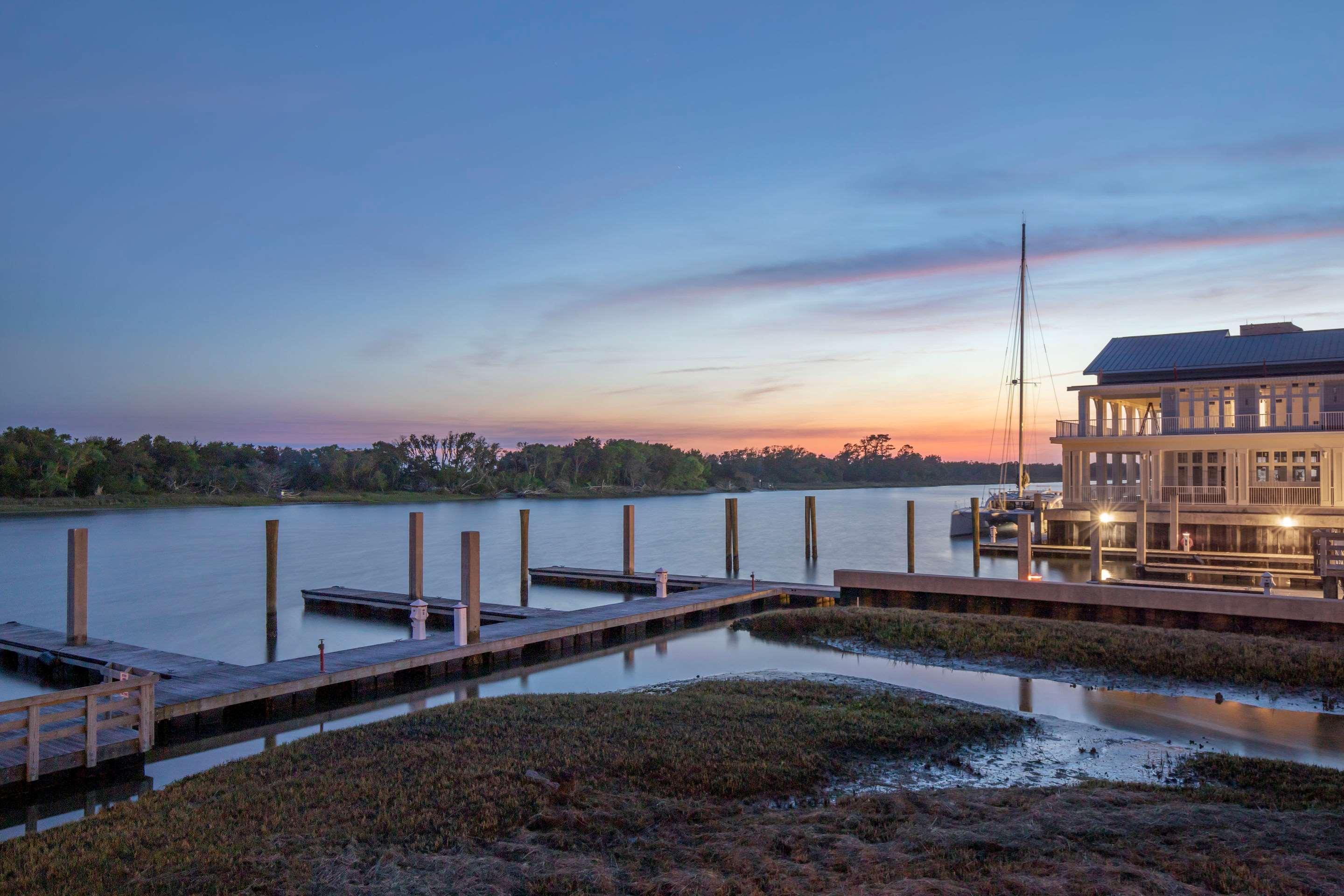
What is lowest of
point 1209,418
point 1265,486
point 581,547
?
point 581,547

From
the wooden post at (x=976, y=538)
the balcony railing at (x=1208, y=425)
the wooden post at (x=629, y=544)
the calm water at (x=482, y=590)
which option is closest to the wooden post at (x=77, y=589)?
the calm water at (x=482, y=590)

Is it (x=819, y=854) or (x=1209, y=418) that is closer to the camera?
(x=819, y=854)

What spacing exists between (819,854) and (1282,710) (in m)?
9.19

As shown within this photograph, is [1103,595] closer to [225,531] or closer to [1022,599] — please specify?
[1022,599]

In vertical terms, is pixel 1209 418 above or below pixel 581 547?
above

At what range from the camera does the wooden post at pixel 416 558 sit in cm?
2106

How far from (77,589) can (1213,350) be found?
3986cm

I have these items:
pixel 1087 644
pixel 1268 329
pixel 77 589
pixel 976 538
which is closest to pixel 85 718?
pixel 77 589

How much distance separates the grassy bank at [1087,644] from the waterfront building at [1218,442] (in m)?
17.1

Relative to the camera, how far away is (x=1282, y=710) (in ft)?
40.6

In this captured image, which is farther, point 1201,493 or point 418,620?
point 1201,493

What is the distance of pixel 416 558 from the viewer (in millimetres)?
21344

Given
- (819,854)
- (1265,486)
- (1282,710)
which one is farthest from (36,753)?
(1265,486)

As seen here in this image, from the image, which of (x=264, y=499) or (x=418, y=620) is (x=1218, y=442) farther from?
(x=264, y=499)
